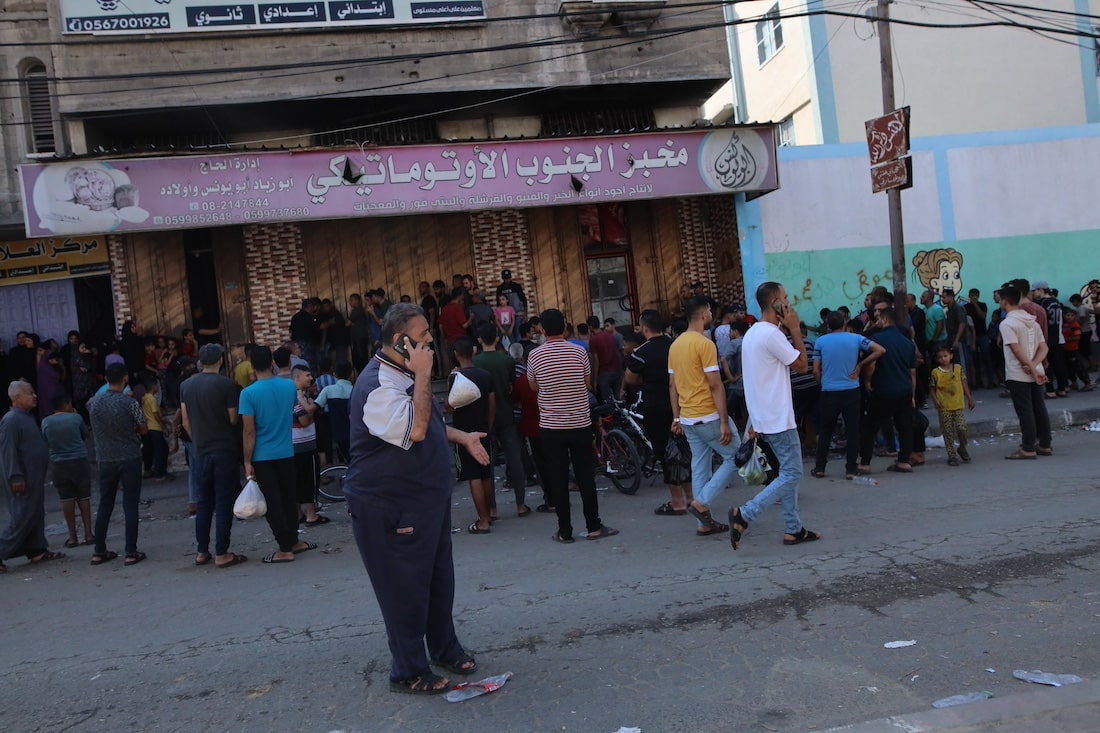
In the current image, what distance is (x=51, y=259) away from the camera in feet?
51.4

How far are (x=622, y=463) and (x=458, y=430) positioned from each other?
4.49 meters

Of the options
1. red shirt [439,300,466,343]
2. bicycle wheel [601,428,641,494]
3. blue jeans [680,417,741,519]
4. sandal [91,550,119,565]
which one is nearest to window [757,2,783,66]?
red shirt [439,300,466,343]

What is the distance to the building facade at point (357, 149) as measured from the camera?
13.8m

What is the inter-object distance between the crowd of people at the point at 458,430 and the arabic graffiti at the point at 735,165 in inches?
163

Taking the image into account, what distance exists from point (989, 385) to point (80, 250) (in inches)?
623

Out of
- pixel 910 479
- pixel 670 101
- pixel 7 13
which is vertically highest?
pixel 7 13

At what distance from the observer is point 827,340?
970 cm

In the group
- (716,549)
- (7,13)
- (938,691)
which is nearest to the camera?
(938,691)

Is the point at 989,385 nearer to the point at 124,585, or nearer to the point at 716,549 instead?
the point at 716,549

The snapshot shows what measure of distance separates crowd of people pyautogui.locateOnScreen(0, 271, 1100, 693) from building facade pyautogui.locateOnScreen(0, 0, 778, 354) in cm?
312

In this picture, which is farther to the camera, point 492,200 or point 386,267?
point 386,267

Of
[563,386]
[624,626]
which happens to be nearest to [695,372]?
[563,386]

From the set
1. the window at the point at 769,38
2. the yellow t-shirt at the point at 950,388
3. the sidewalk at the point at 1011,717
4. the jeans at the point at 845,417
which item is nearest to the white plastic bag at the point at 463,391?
the sidewalk at the point at 1011,717

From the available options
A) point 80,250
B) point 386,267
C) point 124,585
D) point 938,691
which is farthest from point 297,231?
point 938,691
